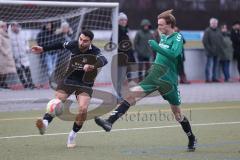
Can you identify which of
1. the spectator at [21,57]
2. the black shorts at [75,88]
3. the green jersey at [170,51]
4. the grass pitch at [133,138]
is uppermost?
the green jersey at [170,51]

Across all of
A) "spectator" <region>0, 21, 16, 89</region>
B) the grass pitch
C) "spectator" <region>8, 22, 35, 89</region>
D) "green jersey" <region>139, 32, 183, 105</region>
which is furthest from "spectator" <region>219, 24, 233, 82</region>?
"green jersey" <region>139, 32, 183, 105</region>

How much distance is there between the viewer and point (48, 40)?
20.1 metres

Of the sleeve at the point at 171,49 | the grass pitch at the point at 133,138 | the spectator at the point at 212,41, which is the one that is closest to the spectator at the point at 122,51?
the grass pitch at the point at 133,138

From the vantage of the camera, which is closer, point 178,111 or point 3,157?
point 3,157

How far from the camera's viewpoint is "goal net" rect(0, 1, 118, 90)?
59.0 feet

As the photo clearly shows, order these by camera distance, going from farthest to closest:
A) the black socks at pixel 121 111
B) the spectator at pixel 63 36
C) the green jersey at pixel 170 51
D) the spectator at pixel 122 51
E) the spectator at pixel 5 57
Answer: the spectator at pixel 63 36, the spectator at pixel 122 51, the spectator at pixel 5 57, the black socks at pixel 121 111, the green jersey at pixel 170 51

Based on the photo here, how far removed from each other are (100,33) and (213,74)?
5312 millimetres

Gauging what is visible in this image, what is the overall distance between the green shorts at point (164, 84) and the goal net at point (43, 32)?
6855 millimetres

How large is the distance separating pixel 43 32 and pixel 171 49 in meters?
9.91

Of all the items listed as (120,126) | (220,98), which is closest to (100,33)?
(220,98)

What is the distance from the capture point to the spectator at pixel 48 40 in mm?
19828

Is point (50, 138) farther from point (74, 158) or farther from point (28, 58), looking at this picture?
point (28, 58)

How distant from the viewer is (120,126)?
546 inches

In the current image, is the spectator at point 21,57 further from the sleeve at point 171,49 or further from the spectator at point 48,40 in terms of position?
the sleeve at point 171,49
